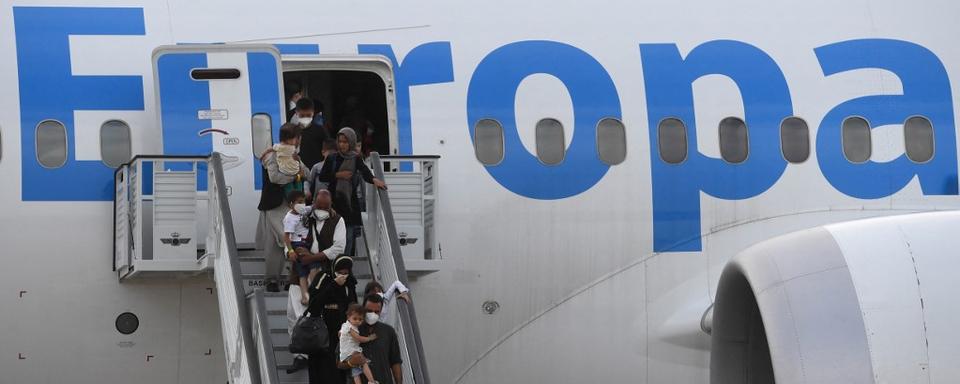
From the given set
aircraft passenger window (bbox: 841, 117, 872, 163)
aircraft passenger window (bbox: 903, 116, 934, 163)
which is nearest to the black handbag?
aircraft passenger window (bbox: 841, 117, 872, 163)

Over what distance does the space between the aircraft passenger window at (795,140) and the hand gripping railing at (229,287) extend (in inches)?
207

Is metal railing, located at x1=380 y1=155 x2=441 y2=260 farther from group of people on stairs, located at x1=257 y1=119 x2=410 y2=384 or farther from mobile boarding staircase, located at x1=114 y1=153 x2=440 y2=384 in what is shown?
group of people on stairs, located at x1=257 y1=119 x2=410 y2=384

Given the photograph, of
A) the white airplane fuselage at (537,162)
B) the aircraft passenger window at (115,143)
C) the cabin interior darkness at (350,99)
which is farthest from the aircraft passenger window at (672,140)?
the aircraft passenger window at (115,143)

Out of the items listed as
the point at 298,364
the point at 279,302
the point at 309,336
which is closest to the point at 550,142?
the point at 279,302

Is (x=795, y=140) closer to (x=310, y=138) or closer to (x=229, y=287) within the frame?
(x=310, y=138)

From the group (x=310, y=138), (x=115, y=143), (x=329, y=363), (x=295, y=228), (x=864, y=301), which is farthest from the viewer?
(x=115, y=143)

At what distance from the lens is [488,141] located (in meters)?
14.1

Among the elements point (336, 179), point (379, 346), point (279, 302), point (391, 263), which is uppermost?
point (336, 179)

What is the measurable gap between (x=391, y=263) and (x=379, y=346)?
1198 millimetres

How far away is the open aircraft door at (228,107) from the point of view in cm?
1349

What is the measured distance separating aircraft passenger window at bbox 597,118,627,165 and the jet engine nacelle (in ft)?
11.2

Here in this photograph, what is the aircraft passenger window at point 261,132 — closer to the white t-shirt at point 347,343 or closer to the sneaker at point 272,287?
the sneaker at point 272,287

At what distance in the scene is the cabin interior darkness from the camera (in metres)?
15.5

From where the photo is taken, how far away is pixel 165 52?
13.5m
